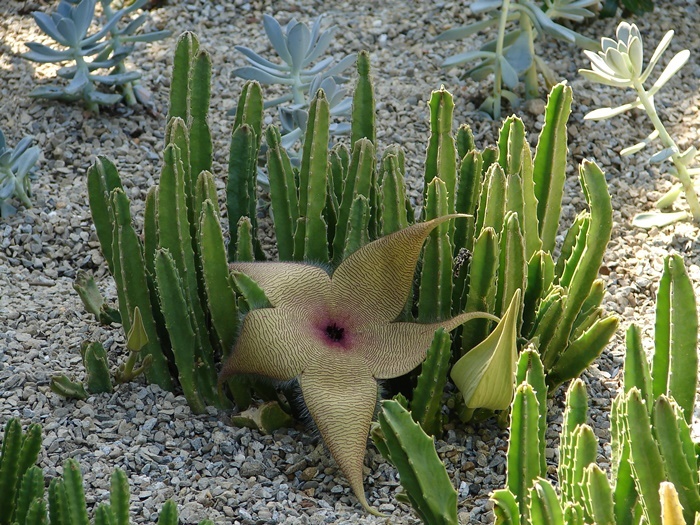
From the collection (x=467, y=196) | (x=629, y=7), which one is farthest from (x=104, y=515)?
(x=629, y=7)

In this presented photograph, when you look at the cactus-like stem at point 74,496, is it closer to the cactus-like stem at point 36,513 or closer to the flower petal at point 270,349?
the cactus-like stem at point 36,513

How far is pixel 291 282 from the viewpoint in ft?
6.08

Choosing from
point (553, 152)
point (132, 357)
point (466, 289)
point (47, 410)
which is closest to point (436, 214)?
point (466, 289)

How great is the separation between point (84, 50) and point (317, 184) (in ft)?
3.51

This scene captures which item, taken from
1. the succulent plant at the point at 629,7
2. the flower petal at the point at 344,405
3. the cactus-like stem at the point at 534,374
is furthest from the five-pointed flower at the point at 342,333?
the succulent plant at the point at 629,7

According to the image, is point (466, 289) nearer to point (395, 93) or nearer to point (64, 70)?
point (395, 93)

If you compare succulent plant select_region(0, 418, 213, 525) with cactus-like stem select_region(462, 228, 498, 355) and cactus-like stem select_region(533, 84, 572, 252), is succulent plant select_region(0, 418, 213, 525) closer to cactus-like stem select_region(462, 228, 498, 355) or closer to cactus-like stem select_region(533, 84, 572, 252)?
cactus-like stem select_region(462, 228, 498, 355)

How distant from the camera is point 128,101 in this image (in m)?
2.83

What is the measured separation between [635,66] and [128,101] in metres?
1.47

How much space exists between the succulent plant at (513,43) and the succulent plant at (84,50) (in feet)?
2.90

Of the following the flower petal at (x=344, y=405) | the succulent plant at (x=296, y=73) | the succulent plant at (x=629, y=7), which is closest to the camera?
the flower petal at (x=344, y=405)

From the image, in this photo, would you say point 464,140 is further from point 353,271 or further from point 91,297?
point 91,297

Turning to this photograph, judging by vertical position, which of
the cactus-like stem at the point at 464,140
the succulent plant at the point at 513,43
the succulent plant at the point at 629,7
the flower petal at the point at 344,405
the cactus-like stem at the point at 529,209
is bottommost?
the flower petal at the point at 344,405

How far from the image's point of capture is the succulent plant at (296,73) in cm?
238
